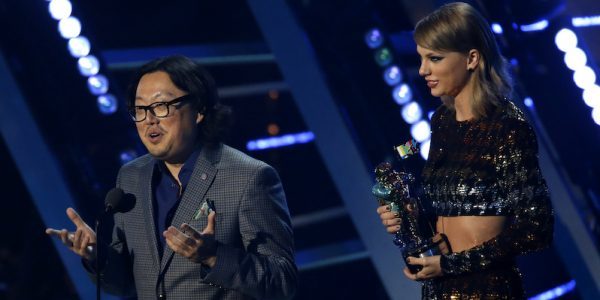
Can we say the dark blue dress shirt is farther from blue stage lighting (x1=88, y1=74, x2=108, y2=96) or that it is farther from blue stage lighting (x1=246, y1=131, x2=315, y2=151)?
blue stage lighting (x1=246, y1=131, x2=315, y2=151)

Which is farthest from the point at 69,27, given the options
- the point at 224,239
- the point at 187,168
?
the point at 224,239

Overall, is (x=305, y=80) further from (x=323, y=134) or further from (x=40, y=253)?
(x=40, y=253)

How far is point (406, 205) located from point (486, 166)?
26 cm

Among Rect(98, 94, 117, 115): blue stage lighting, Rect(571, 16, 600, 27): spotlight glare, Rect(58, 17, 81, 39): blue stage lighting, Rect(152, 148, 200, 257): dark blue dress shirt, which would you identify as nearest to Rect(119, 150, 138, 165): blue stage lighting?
Rect(98, 94, 117, 115): blue stage lighting

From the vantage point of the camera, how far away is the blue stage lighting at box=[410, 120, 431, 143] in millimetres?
5039

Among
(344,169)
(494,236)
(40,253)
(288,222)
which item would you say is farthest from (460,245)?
(40,253)

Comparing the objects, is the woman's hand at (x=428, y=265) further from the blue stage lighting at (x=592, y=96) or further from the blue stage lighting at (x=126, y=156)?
the blue stage lighting at (x=592, y=96)

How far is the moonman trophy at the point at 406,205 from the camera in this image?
2.48 metres

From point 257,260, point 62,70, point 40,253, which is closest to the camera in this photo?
point 257,260

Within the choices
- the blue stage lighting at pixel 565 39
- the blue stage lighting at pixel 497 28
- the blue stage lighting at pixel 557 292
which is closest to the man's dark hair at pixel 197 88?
the blue stage lighting at pixel 497 28

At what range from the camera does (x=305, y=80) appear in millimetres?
5344

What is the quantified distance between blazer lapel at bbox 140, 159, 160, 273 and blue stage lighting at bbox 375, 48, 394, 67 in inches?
104

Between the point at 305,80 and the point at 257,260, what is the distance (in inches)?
113

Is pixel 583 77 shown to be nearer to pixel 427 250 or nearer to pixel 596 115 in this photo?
pixel 596 115
